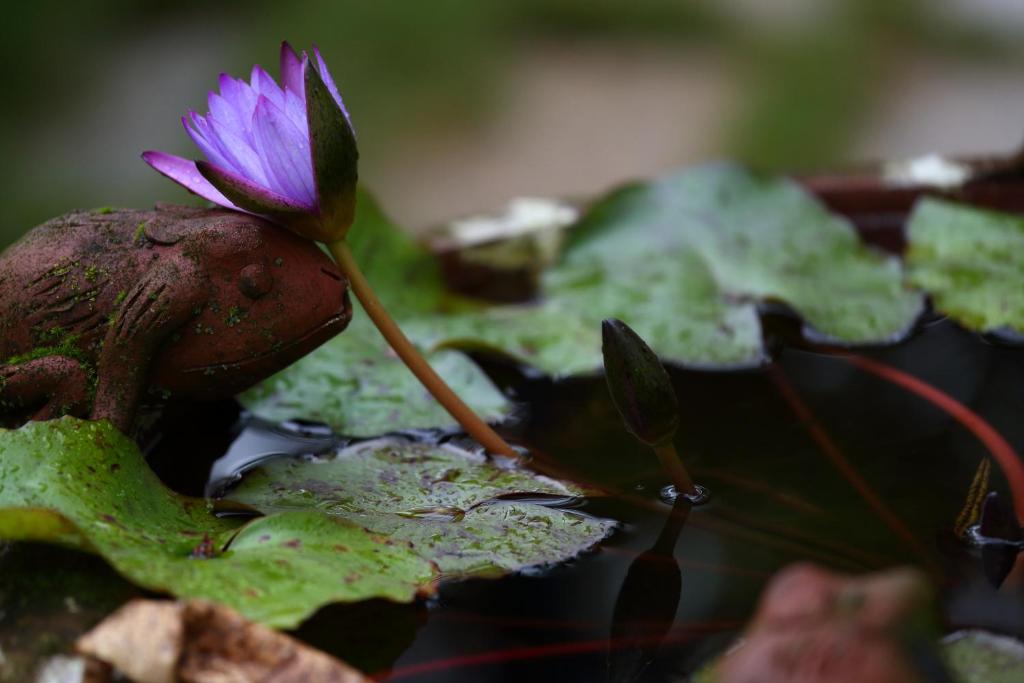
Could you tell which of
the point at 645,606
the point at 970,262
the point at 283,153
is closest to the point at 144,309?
the point at 283,153

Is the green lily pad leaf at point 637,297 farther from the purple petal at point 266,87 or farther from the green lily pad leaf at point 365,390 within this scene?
the purple petal at point 266,87

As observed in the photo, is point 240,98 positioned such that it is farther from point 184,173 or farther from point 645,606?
point 645,606

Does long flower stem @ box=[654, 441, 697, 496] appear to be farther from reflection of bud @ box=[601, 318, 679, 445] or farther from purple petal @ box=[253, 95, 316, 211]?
purple petal @ box=[253, 95, 316, 211]

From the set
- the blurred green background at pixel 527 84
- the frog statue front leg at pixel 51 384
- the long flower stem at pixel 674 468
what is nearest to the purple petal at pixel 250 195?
the frog statue front leg at pixel 51 384

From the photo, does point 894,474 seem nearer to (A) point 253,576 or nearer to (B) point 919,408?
(B) point 919,408

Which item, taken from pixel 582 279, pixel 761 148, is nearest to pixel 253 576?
pixel 582 279

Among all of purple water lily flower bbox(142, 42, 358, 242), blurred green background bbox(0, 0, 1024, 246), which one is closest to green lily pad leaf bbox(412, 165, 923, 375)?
purple water lily flower bbox(142, 42, 358, 242)
